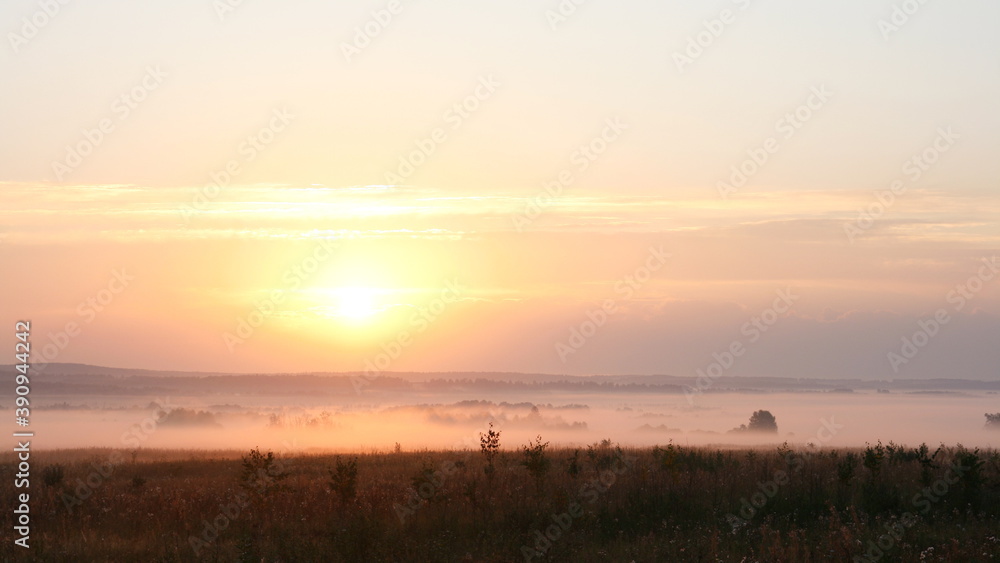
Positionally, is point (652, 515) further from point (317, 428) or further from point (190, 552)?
point (317, 428)

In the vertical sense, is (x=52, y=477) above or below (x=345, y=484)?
above

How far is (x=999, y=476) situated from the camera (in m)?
20.6

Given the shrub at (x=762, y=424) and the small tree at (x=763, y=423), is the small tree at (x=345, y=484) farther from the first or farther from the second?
A: the small tree at (x=763, y=423)

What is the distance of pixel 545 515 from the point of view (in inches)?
696

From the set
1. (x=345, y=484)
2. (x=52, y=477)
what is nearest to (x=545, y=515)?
(x=345, y=484)

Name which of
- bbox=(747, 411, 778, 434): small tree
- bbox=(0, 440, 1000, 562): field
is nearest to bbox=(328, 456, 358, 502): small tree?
bbox=(0, 440, 1000, 562): field

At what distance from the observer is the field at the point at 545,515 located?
600 inches

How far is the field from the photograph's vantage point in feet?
50.0

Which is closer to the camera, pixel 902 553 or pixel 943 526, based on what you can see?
pixel 902 553

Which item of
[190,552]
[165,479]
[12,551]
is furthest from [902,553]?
[165,479]

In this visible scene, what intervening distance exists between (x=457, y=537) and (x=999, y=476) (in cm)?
1270

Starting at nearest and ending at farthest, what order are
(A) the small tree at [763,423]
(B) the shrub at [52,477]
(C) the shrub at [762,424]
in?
(B) the shrub at [52,477], (C) the shrub at [762,424], (A) the small tree at [763,423]

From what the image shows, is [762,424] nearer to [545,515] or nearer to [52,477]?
[52,477]

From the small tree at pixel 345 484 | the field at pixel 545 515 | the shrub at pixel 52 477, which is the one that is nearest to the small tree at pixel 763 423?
the field at pixel 545 515
